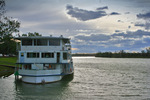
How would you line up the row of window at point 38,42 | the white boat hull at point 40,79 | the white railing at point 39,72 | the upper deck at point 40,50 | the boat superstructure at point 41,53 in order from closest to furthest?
the white railing at point 39,72, the white boat hull at point 40,79, the boat superstructure at point 41,53, the upper deck at point 40,50, the row of window at point 38,42

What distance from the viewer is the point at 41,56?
1185 inches

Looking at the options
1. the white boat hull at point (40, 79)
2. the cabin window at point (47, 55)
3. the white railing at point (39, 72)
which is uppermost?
the cabin window at point (47, 55)

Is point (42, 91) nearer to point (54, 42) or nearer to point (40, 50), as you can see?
point (40, 50)

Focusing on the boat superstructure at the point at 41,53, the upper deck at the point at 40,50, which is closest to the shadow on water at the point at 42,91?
the boat superstructure at the point at 41,53

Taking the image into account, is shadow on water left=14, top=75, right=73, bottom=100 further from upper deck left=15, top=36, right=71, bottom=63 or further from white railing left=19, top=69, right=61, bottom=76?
upper deck left=15, top=36, right=71, bottom=63

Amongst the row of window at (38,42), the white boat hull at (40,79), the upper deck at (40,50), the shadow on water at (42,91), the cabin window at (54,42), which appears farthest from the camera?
the cabin window at (54,42)

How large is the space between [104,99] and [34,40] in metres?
15.0

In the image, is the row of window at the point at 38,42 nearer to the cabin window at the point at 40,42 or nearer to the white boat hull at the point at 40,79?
the cabin window at the point at 40,42

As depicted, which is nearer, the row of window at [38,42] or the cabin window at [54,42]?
the row of window at [38,42]

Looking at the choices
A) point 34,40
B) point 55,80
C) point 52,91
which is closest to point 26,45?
point 34,40

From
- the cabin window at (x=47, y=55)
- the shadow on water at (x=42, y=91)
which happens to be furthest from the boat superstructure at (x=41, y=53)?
the shadow on water at (x=42, y=91)

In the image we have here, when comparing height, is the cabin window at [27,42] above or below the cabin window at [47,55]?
above

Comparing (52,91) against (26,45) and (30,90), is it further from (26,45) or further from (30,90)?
(26,45)

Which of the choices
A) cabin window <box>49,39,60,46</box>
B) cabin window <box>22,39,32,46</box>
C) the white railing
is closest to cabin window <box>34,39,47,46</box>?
cabin window <box>22,39,32,46</box>
